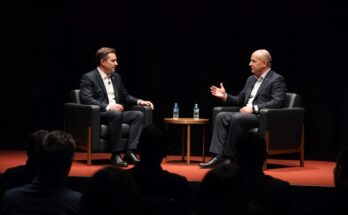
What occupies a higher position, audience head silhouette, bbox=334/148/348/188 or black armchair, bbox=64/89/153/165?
audience head silhouette, bbox=334/148/348/188

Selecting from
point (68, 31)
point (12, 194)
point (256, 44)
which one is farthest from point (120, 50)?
point (12, 194)

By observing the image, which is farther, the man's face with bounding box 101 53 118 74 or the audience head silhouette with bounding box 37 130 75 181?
the man's face with bounding box 101 53 118 74

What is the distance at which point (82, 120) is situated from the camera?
23.0 ft

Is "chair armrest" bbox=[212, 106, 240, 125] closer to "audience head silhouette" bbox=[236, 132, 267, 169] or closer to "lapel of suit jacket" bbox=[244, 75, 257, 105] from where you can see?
"lapel of suit jacket" bbox=[244, 75, 257, 105]

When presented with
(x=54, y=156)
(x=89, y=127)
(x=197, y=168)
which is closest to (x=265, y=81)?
(x=197, y=168)

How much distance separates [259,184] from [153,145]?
22.4 inches

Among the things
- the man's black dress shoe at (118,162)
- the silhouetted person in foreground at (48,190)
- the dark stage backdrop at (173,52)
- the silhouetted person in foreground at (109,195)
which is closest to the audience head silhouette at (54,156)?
the silhouetted person in foreground at (48,190)

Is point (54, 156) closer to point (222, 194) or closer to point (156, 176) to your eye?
point (156, 176)

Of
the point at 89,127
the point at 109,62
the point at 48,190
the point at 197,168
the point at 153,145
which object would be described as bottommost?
the point at 197,168

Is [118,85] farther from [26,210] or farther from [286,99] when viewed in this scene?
[26,210]

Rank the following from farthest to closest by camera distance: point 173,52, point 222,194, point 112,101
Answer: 1. point 173,52
2. point 112,101
3. point 222,194

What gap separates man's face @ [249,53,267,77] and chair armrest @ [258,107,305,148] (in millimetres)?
526

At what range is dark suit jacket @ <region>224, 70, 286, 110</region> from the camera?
6.99m

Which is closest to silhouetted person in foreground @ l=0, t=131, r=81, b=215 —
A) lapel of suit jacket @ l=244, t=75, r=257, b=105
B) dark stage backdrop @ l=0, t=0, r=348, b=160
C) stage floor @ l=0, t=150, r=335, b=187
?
stage floor @ l=0, t=150, r=335, b=187
